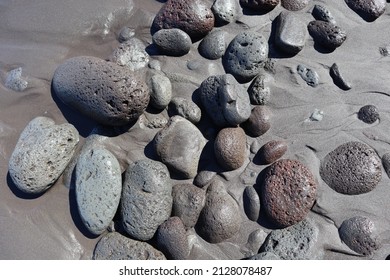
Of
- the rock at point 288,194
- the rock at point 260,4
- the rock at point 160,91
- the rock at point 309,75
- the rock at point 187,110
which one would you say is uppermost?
the rock at point 260,4

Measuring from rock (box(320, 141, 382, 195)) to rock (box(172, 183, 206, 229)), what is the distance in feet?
3.81

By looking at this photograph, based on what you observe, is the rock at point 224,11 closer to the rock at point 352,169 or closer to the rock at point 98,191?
the rock at point 352,169

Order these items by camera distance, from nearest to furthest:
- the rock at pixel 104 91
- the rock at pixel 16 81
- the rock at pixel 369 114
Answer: the rock at pixel 104 91 → the rock at pixel 369 114 → the rock at pixel 16 81

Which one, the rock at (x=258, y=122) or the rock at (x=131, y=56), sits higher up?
the rock at (x=131, y=56)

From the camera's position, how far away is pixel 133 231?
3.13 m

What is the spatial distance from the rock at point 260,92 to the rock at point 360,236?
4.44ft

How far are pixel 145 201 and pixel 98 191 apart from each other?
0.43 meters

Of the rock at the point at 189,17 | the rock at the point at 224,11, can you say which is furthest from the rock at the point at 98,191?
the rock at the point at 224,11

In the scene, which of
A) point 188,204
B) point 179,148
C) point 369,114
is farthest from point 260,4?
point 188,204

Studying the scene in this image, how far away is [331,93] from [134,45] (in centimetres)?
205

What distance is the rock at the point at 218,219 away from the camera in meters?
3.15

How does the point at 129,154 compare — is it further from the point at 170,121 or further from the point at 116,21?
the point at 116,21
